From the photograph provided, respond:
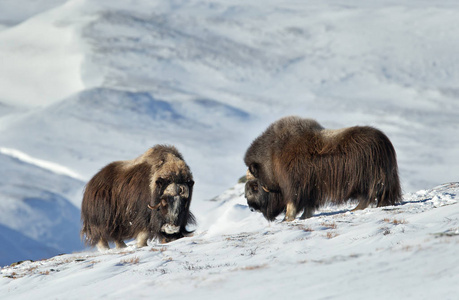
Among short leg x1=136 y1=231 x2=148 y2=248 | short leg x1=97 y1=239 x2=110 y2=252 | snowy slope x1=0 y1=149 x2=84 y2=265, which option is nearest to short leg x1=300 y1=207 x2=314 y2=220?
short leg x1=136 y1=231 x2=148 y2=248

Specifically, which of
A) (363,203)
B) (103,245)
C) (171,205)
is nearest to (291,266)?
(171,205)

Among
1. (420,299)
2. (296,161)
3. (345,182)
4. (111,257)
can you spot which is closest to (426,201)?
(345,182)

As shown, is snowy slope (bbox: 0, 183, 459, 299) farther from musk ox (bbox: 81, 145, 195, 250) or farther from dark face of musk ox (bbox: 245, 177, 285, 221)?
dark face of musk ox (bbox: 245, 177, 285, 221)

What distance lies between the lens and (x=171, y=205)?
7.71 meters

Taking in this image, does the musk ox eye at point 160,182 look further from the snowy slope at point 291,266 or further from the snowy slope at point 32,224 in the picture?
the snowy slope at point 32,224

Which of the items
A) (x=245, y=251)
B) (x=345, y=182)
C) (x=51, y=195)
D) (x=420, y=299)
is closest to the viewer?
(x=420, y=299)

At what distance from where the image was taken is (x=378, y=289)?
394cm

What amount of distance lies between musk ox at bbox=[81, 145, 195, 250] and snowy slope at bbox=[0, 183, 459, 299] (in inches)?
33.5

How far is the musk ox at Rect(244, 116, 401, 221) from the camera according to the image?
762 centimetres

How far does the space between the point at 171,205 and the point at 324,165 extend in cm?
183

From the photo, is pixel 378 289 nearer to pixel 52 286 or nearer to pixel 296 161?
pixel 52 286

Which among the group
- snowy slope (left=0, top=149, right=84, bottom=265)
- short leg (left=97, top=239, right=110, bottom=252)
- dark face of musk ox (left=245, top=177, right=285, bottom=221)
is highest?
dark face of musk ox (left=245, top=177, right=285, bottom=221)

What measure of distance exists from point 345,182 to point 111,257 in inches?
114

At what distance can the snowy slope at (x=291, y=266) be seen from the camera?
4.10 m
